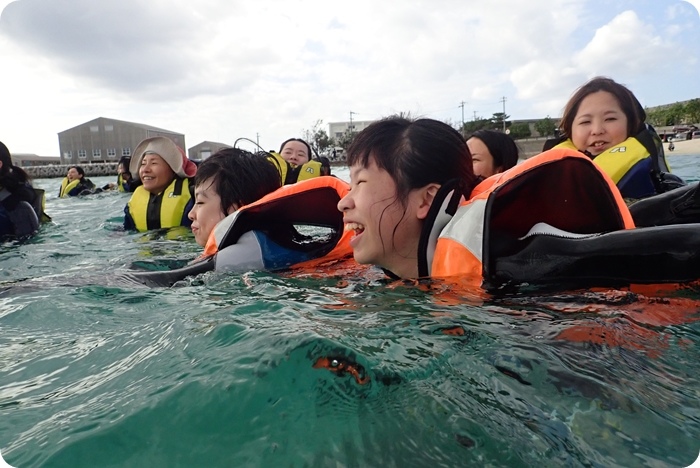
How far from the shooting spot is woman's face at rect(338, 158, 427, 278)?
226 centimetres

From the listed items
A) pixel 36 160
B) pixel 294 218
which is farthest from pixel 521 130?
pixel 36 160

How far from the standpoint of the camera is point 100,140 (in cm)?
3841

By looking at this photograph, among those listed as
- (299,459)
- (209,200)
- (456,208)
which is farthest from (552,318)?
(209,200)

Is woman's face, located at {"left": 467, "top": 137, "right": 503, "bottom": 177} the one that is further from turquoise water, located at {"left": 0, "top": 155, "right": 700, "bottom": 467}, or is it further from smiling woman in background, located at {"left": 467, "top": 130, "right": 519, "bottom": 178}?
turquoise water, located at {"left": 0, "top": 155, "right": 700, "bottom": 467}

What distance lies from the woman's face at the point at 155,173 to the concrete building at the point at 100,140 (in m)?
28.2

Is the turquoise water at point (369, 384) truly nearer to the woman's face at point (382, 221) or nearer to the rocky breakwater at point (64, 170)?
→ the woman's face at point (382, 221)

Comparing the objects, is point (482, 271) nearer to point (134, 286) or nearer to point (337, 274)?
point (337, 274)

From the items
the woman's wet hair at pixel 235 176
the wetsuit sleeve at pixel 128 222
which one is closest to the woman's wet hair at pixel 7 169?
the wetsuit sleeve at pixel 128 222

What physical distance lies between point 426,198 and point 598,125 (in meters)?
2.38

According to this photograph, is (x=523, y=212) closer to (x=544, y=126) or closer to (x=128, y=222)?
(x=128, y=222)

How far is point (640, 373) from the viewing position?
51.3 inches

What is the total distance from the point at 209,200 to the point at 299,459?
8.96ft

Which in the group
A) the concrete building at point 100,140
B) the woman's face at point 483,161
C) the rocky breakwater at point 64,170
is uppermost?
the concrete building at point 100,140

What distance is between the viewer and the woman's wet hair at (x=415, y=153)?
2.24 meters
